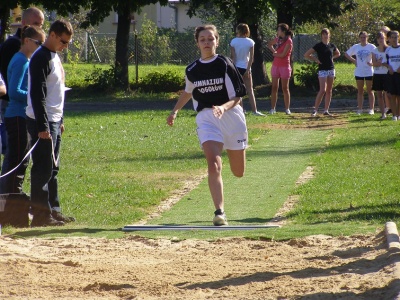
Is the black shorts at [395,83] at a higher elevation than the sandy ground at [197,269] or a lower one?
higher

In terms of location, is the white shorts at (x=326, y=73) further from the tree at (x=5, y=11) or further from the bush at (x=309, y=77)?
the tree at (x=5, y=11)

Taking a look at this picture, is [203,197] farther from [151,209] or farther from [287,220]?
[287,220]

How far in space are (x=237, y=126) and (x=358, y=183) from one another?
321 cm

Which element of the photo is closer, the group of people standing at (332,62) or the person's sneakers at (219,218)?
Result: the person's sneakers at (219,218)

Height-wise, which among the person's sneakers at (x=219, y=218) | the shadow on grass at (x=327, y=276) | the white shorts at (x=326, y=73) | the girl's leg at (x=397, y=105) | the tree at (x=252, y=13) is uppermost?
the tree at (x=252, y=13)

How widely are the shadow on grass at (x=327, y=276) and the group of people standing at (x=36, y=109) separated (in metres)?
3.32

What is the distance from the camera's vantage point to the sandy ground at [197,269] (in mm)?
5516

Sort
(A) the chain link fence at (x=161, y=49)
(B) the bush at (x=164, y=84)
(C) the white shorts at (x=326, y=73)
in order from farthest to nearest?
1. (A) the chain link fence at (x=161, y=49)
2. (B) the bush at (x=164, y=84)
3. (C) the white shorts at (x=326, y=73)

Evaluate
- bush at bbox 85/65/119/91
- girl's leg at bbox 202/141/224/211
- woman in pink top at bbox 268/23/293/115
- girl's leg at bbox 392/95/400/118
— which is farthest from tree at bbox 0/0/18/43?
girl's leg at bbox 202/141/224/211

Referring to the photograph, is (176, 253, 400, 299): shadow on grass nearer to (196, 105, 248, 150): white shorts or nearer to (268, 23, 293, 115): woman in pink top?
(196, 105, 248, 150): white shorts

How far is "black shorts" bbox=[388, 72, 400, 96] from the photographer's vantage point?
1812 cm

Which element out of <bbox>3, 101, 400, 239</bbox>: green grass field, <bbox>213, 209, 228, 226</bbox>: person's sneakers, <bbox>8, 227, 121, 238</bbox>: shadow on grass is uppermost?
<bbox>213, 209, 228, 226</bbox>: person's sneakers

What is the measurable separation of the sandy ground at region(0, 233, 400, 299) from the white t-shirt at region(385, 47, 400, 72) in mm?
11189

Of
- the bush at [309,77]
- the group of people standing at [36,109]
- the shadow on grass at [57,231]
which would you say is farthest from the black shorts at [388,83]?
the shadow on grass at [57,231]
